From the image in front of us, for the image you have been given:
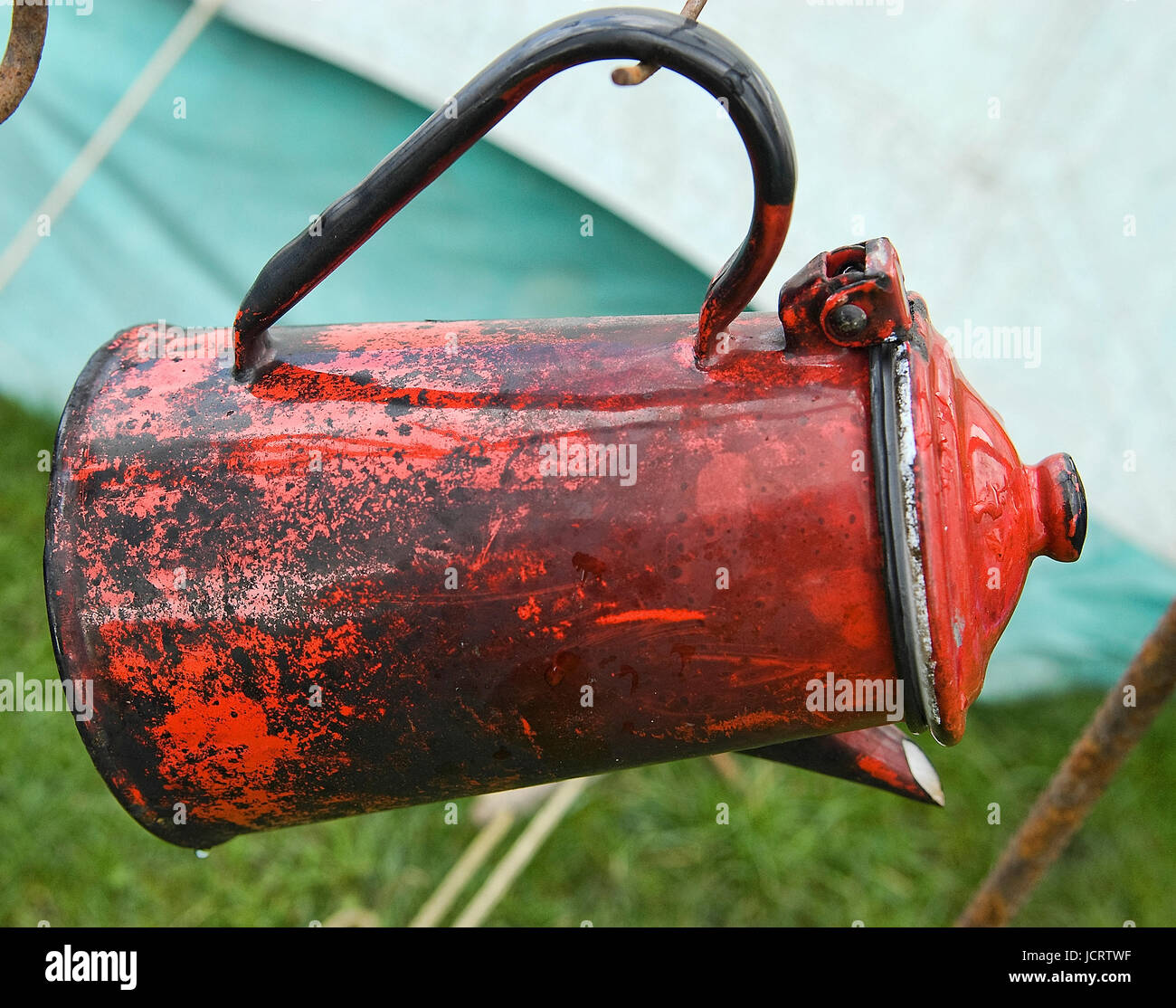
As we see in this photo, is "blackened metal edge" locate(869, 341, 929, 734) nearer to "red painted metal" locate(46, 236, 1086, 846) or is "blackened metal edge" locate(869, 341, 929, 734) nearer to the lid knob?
"red painted metal" locate(46, 236, 1086, 846)

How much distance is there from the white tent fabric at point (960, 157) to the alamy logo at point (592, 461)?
138 centimetres

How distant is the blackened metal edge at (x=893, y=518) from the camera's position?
648 mm

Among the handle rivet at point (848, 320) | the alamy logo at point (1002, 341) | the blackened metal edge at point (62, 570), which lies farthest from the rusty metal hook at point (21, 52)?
→ the alamy logo at point (1002, 341)

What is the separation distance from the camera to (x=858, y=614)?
0.67 metres

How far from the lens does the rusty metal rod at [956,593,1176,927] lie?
1063mm

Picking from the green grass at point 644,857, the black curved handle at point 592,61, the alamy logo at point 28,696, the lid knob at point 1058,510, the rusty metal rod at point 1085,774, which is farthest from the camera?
the alamy logo at point 28,696

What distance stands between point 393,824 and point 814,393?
1467 millimetres

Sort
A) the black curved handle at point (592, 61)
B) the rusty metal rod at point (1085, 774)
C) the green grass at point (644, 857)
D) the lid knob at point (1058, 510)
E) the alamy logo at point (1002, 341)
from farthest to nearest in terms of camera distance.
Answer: the alamy logo at point (1002, 341), the green grass at point (644, 857), the rusty metal rod at point (1085, 774), the lid knob at point (1058, 510), the black curved handle at point (592, 61)

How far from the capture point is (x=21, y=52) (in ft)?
2.35

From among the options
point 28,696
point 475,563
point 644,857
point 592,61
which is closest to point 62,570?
point 475,563

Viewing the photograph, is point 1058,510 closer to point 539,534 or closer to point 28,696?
point 539,534

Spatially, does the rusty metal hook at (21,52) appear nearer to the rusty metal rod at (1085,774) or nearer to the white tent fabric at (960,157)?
the rusty metal rod at (1085,774)

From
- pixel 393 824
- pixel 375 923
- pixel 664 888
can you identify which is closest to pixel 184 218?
pixel 393 824
